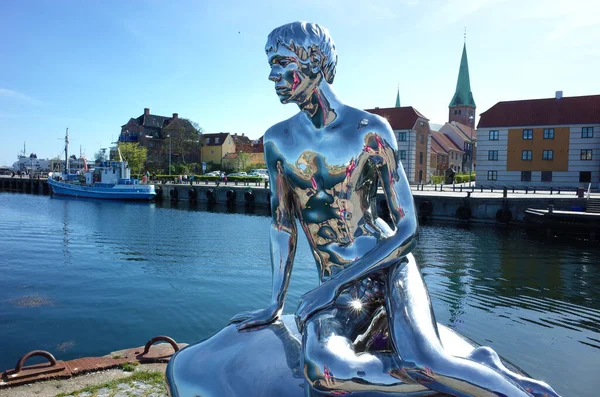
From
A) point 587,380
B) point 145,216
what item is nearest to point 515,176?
point 145,216

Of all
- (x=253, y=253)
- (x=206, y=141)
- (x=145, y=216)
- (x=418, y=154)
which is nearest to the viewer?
(x=253, y=253)

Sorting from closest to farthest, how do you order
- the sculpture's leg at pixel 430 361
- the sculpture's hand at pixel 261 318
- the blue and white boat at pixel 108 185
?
the sculpture's leg at pixel 430 361 < the sculpture's hand at pixel 261 318 < the blue and white boat at pixel 108 185

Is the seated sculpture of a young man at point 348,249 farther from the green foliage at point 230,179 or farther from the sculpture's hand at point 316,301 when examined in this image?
the green foliage at point 230,179

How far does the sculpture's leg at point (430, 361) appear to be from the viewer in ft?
6.53

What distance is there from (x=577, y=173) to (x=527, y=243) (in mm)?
29483

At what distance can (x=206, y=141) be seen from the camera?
85438 millimetres

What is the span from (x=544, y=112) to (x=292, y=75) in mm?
52882

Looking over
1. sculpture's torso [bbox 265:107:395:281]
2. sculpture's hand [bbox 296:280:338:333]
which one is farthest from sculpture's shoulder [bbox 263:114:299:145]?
sculpture's hand [bbox 296:280:338:333]

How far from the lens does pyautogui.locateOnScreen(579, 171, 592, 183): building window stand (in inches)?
1780

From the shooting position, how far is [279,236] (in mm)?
2855

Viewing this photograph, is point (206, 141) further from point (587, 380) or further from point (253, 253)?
point (587, 380)

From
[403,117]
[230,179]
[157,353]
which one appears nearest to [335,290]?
[157,353]

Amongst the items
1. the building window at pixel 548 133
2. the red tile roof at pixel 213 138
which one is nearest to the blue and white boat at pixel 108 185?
the red tile roof at pixel 213 138

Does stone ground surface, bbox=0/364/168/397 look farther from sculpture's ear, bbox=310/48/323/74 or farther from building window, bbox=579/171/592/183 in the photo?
building window, bbox=579/171/592/183
